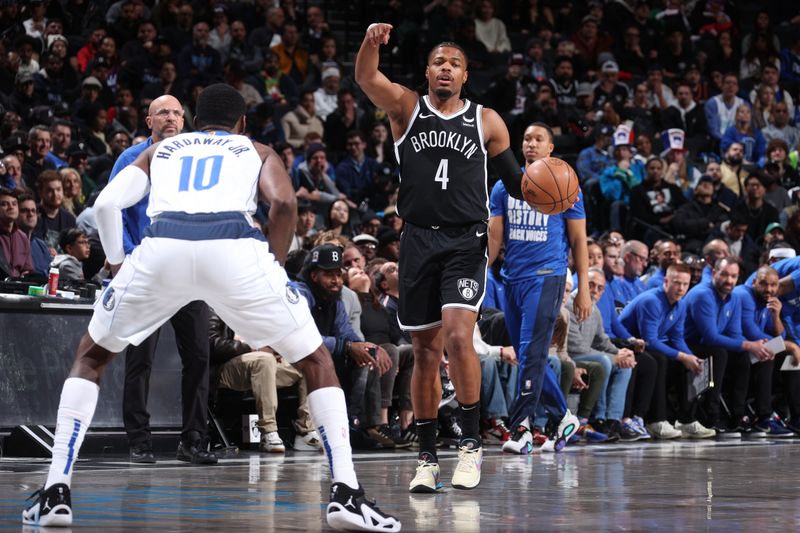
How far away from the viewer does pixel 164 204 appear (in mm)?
4980

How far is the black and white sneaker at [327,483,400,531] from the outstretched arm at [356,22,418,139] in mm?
2377

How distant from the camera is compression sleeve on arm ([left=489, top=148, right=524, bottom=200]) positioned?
263 inches

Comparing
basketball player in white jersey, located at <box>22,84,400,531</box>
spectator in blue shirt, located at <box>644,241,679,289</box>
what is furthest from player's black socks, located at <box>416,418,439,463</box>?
spectator in blue shirt, located at <box>644,241,679,289</box>

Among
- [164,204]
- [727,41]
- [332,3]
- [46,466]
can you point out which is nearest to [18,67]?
[332,3]

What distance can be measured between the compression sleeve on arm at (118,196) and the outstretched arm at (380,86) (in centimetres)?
144

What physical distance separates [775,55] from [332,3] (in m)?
7.80

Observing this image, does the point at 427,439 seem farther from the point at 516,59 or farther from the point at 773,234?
the point at 516,59

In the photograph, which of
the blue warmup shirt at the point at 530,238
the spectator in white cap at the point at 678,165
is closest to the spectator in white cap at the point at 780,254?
the spectator in white cap at the point at 678,165

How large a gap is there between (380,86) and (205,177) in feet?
5.71

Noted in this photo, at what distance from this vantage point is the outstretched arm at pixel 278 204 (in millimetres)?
4988

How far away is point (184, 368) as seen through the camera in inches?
315

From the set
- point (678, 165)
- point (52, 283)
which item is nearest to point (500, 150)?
point (52, 283)

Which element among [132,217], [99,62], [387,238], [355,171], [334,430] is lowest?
[334,430]

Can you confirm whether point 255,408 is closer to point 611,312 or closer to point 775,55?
point 611,312
